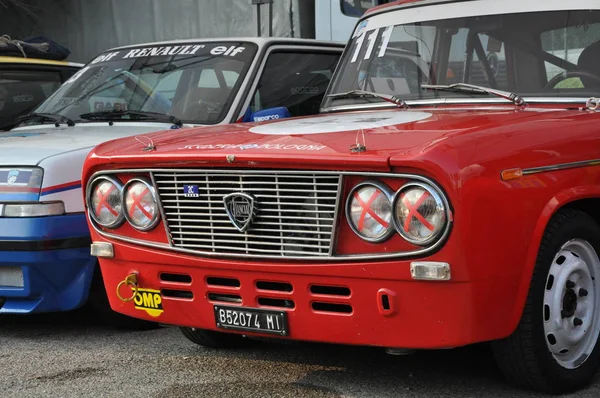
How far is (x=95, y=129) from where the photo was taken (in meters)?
6.36

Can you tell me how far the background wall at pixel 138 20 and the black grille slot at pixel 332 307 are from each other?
7159mm

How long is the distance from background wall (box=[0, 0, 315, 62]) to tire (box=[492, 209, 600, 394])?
22.9 ft

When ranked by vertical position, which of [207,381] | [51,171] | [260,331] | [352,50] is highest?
A: [352,50]

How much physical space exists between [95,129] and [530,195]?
330 centimetres

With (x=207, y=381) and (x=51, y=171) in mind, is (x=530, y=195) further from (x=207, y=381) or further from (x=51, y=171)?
(x=51, y=171)

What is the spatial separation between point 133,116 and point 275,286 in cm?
278

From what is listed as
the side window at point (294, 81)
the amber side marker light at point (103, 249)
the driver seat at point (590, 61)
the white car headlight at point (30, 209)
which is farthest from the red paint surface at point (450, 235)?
the side window at point (294, 81)

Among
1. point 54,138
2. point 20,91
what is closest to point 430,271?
point 54,138

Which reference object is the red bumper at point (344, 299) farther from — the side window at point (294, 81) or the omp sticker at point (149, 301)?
the side window at point (294, 81)

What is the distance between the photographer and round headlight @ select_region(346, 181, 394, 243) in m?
3.77

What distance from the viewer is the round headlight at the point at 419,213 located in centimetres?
366

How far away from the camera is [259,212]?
13.3ft

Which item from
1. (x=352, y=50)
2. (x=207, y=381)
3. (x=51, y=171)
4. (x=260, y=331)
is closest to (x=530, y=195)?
(x=260, y=331)

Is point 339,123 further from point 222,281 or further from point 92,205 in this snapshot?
point 92,205
